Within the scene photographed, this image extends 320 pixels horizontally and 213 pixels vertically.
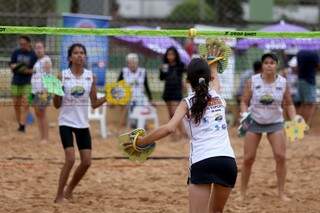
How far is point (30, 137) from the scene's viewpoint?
1318 cm

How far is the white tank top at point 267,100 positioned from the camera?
8.30m

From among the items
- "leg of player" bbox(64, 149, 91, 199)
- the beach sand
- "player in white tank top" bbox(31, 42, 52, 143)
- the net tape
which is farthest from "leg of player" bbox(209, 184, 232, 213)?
"player in white tank top" bbox(31, 42, 52, 143)

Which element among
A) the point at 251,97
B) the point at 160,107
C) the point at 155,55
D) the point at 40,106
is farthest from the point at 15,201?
the point at 155,55

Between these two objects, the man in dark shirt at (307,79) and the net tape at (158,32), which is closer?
the net tape at (158,32)

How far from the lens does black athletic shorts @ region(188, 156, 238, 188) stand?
546 cm

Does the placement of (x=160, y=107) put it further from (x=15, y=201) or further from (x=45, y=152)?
(x=15, y=201)

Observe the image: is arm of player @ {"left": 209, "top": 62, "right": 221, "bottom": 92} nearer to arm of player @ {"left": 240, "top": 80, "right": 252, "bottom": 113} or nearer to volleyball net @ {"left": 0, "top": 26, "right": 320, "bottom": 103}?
arm of player @ {"left": 240, "top": 80, "right": 252, "bottom": 113}

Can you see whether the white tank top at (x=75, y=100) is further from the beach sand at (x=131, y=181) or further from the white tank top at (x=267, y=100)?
the white tank top at (x=267, y=100)

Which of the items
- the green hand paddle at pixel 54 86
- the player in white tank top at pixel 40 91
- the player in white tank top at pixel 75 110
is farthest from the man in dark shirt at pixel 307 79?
the green hand paddle at pixel 54 86

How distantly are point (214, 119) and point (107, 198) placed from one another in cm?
319

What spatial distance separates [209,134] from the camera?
219 inches

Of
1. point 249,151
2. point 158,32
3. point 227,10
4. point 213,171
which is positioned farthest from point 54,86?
point 227,10

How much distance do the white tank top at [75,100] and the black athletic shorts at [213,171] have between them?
2.73 metres

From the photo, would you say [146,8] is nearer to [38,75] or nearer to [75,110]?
[38,75]
